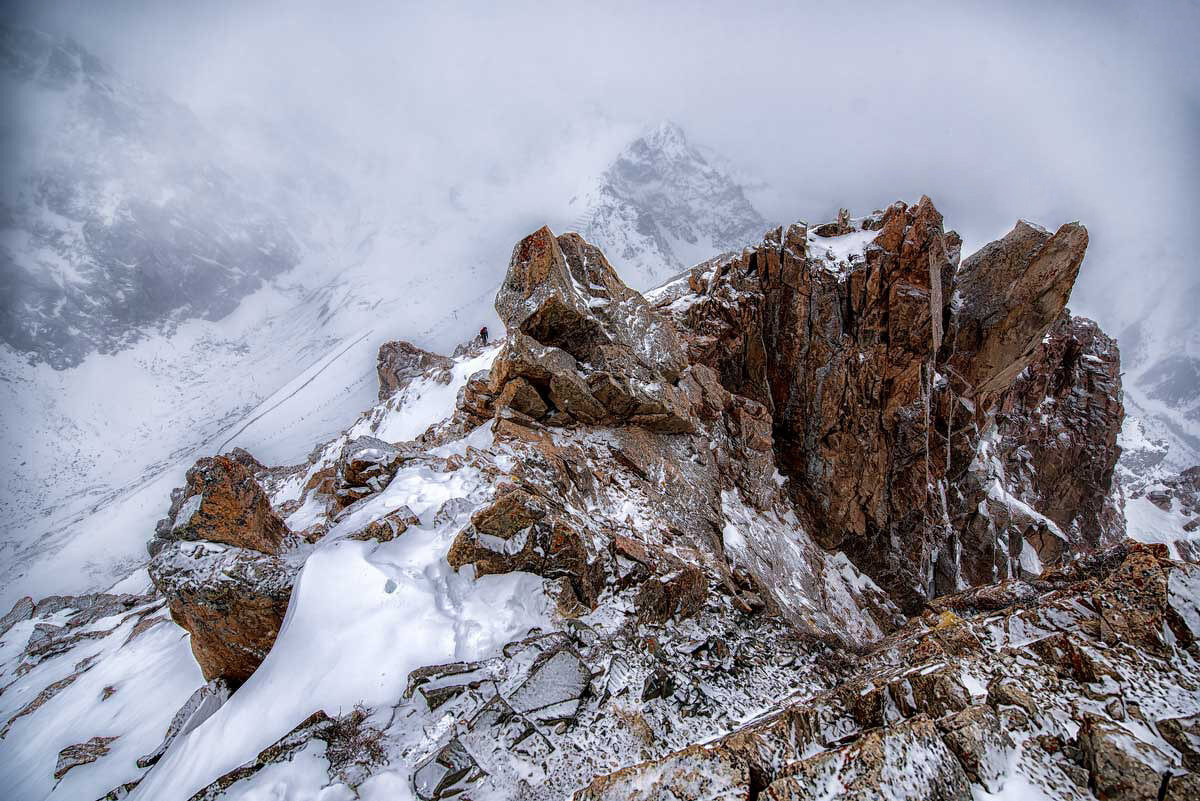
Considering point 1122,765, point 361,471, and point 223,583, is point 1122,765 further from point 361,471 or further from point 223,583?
point 361,471

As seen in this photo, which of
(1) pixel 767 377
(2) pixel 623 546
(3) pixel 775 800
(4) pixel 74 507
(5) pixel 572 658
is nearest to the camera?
(3) pixel 775 800

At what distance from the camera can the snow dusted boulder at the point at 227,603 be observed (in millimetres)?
7582

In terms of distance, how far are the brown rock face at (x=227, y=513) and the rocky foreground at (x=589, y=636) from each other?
0.06 m

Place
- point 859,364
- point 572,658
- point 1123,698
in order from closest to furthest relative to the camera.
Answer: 1. point 1123,698
2. point 572,658
3. point 859,364

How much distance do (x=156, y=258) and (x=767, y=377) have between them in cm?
12599

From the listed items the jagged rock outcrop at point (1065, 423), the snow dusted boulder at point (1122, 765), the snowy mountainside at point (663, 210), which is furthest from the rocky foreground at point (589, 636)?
the snowy mountainside at point (663, 210)

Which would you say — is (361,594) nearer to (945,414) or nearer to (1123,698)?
(1123,698)

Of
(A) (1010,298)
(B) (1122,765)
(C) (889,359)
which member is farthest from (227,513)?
(A) (1010,298)

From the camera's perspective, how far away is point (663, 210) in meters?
135

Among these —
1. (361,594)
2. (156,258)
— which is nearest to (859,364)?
(361,594)

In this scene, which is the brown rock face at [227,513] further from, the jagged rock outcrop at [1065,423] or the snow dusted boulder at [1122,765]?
the jagged rock outcrop at [1065,423]

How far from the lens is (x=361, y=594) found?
24.6ft

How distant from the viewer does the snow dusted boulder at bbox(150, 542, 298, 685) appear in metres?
7.58

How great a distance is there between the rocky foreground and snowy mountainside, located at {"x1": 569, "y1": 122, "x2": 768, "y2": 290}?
8470 cm
